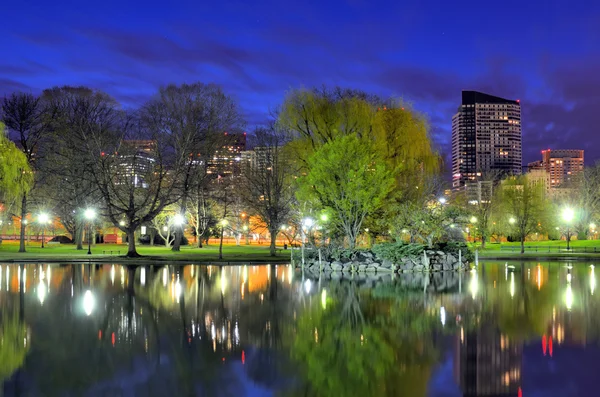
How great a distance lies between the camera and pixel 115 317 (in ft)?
52.9

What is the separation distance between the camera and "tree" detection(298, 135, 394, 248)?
125 ft

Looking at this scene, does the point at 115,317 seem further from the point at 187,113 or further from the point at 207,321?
the point at 187,113

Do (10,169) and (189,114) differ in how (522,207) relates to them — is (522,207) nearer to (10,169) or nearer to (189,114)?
(189,114)

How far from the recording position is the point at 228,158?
5756 centimetres

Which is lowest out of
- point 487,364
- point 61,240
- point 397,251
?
point 487,364

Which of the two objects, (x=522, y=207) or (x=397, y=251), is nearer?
(x=397, y=251)

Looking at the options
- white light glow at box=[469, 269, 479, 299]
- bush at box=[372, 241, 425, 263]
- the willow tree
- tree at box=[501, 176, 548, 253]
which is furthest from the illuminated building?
tree at box=[501, 176, 548, 253]

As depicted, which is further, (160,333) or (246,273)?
(246,273)

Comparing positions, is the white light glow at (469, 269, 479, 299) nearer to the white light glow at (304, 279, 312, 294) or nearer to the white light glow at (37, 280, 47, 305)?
the white light glow at (304, 279, 312, 294)

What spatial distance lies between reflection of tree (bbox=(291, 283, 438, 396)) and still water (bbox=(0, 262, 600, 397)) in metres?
0.03

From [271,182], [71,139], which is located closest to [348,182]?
[271,182]

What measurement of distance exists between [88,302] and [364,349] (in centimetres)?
1121

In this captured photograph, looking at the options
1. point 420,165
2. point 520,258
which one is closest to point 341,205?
point 420,165

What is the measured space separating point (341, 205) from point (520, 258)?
22.2m
